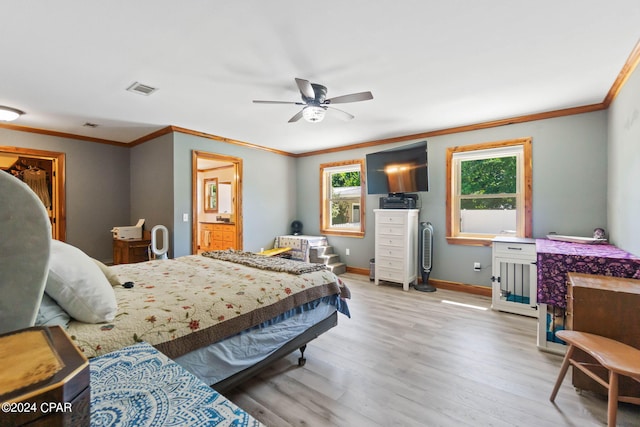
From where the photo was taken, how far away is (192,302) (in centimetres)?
166

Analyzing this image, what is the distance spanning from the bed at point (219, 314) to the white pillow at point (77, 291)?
0.13 feet

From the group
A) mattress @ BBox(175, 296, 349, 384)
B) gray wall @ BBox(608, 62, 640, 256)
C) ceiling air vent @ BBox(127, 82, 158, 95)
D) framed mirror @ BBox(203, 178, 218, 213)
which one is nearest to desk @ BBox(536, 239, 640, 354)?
gray wall @ BBox(608, 62, 640, 256)

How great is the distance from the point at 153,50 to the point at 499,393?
3.49 meters

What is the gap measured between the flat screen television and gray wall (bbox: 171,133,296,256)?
1931 mm

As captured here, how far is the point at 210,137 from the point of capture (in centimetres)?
464

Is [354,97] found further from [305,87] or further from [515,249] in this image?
[515,249]

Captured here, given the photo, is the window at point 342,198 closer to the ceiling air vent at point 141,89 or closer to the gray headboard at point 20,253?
the ceiling air vent at point 141,89

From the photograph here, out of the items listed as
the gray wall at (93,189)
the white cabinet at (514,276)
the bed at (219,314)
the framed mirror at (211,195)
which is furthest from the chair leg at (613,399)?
the framed mirror at (211,195)

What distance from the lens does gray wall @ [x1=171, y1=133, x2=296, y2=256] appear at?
14.0 ft

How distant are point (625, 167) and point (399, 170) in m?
2.48

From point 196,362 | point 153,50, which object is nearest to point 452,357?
point 196,362

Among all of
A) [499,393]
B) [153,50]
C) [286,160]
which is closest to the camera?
[499,393]

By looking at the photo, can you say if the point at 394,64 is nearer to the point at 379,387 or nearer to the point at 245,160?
the point at 379,387

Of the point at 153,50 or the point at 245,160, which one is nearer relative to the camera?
the point at 153,50
